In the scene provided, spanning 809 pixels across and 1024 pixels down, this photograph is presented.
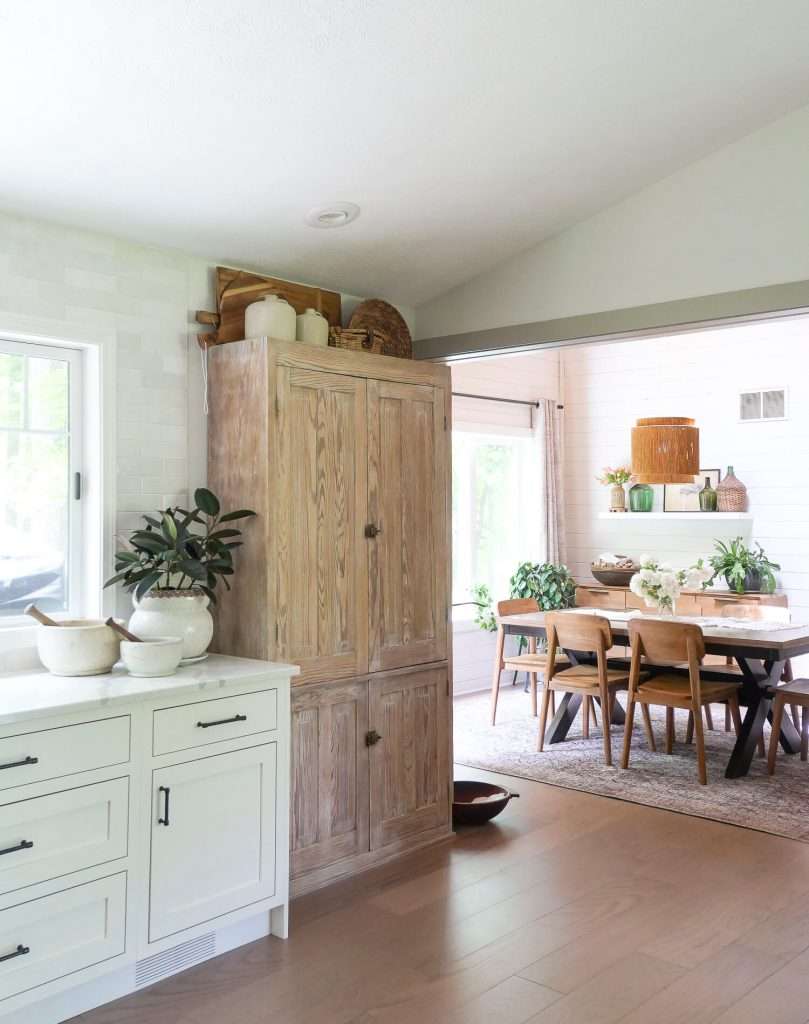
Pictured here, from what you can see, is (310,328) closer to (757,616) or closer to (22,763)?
(22,763)

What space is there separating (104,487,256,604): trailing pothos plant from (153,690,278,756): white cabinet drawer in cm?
44

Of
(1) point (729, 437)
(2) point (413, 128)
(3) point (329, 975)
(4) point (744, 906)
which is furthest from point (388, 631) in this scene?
(1) point (729, 437)

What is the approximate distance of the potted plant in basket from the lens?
127 inches

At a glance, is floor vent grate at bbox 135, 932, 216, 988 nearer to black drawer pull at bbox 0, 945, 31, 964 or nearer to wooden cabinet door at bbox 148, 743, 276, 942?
wooden cabinet door at bbox 148, 743, 276, 942

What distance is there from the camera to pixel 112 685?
2.88 m

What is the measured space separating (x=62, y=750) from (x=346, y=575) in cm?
137

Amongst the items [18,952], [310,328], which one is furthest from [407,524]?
[18,952]

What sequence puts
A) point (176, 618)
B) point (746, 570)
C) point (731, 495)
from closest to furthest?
1. point (176, 618)
2. point (746, 570)
3. point (731, 495)

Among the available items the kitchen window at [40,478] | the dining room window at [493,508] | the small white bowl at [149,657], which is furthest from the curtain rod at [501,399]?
the small white bowl at [149,657]

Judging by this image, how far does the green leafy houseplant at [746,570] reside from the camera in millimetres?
6816

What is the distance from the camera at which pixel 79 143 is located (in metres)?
2.88

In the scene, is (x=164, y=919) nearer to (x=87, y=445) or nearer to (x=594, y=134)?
(x=87, y=445)

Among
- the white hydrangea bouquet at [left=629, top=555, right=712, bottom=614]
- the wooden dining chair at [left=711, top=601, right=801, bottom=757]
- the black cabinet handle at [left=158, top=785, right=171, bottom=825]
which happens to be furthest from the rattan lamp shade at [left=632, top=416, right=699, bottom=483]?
the black cabinet handle at [left=158, top=785, right=171, bottom=825]

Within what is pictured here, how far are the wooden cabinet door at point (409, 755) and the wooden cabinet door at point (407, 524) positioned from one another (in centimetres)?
11
